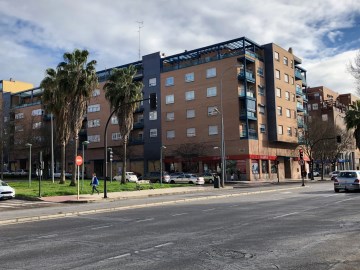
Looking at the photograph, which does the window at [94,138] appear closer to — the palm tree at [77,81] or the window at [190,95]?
the window at [190,95]

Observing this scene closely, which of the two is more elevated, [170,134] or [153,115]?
[153,115]

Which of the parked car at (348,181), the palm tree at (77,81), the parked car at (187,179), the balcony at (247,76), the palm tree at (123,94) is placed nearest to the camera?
the parked car at (348,181)

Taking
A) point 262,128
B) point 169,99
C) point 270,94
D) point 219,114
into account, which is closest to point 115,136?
point 169,99

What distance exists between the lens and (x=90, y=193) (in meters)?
31.7

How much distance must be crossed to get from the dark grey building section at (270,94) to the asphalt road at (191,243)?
51837 mm

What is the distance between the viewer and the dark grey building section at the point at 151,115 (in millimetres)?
71000

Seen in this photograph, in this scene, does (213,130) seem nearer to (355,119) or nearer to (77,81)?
(355,119)

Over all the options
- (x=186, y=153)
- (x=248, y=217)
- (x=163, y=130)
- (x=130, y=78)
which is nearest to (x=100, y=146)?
(x=163, y=130)

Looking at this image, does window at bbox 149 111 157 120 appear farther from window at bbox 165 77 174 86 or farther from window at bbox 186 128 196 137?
window at bbox 186 128 196 137

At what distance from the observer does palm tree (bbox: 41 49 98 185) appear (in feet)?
130

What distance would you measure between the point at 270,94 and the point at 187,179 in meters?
23.3

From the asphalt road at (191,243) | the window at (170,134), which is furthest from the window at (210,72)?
the asphalt road at (191,243)

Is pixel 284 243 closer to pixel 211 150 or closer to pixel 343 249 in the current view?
pixel 343 249

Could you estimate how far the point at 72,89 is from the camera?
39.5m
